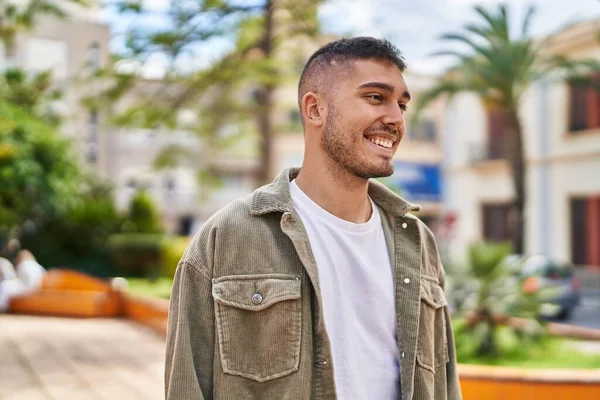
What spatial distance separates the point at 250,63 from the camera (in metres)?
12.7

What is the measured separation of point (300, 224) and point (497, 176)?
90.0ft

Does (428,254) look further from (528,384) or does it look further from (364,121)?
(528,384)

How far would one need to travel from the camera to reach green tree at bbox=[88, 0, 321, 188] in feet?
41.5

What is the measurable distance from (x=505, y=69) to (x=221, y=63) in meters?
7.13

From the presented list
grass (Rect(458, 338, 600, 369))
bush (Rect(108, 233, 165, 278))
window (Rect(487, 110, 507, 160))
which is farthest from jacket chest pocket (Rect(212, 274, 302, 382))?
window (Rect(487, 110, 507, 160))

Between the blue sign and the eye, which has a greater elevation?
the blue sign

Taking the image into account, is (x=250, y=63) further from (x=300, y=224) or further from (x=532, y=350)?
(x=300, y=224)

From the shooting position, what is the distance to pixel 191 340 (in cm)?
193

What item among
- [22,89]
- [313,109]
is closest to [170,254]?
[22,89]

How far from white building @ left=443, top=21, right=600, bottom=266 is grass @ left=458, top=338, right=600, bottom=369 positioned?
15.5m

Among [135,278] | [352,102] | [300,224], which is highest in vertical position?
[352,102]

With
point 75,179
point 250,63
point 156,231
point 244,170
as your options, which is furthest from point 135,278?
point 244,170

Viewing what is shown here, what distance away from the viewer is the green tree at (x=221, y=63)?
12.6 m

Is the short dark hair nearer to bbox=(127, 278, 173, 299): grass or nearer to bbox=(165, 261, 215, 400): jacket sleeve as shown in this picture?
bbox=(165, 261, 215, 400): jacket sleeve
